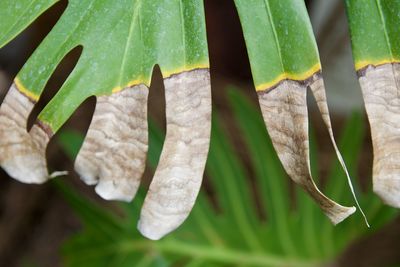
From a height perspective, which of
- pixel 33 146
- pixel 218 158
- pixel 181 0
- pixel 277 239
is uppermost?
pixel 181 0

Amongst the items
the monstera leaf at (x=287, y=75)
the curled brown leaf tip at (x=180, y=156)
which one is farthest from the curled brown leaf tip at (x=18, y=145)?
the monstera leaf at (x=287, y=75)

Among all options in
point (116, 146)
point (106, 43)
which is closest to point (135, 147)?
point (116, 146)

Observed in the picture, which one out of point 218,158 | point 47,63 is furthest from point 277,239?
point 47,63

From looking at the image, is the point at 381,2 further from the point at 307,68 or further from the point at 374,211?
the point at 374,211

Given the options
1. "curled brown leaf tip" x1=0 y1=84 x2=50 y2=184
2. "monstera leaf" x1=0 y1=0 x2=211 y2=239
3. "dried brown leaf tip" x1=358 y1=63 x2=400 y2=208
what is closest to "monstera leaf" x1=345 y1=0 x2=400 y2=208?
"dried brown leaf tip" x1=358 y1=63 x2=400 y2=208

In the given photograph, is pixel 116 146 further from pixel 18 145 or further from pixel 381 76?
pixel 381 76

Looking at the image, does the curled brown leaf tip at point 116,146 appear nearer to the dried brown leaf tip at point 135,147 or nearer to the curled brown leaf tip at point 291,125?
the dried brown leaf tip at point 135,147

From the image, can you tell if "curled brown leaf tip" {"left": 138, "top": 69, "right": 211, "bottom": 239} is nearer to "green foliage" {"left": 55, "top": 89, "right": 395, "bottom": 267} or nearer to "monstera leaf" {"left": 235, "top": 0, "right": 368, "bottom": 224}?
"monstera leaf" {"left": 235, "top": 0, "right": 368, "bottom": 224}
